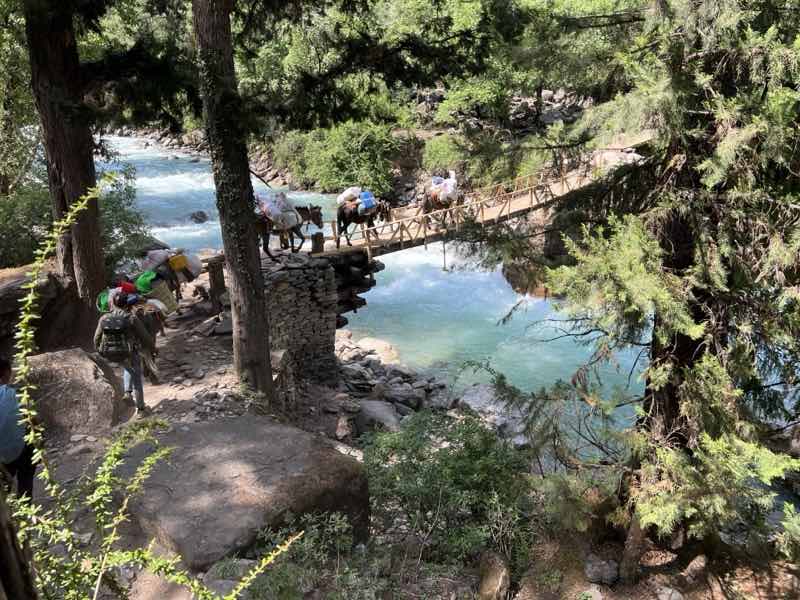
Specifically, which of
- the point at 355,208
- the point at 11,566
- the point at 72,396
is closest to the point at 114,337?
the point at 72,396

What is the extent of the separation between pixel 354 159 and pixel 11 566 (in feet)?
83.5

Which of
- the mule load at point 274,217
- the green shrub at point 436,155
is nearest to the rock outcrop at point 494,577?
the mule load at point 274,217

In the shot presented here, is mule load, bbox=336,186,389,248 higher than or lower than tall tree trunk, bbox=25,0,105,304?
lower

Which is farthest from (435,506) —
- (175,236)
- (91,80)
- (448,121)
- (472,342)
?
(448,121)

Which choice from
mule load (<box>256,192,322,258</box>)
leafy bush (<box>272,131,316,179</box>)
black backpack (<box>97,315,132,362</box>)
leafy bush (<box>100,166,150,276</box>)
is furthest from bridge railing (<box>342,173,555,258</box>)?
leafy bush (<box>272,131,316,179</box>)

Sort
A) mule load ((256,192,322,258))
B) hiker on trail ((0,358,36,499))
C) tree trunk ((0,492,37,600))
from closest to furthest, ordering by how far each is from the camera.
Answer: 1. tree trunk ((0,492,37,600))
2. hiker on trail ((0,358,36,499))
3. mule load ((256,192,322,258))

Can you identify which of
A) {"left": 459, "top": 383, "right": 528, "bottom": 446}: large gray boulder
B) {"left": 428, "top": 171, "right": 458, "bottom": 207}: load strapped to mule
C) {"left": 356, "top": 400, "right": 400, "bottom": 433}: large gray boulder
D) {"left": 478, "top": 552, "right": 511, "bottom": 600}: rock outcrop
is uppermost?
{"left": 428, "top": 171, "right": 458, "bottom": 207}: load strapped to mule

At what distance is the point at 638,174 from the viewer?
20.2ft

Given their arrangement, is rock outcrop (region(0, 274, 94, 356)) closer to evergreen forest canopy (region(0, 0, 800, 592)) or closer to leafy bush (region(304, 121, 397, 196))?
evergreen forest canopy (region(0, 0, 800, 592))

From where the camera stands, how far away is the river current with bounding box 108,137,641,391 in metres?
14.3

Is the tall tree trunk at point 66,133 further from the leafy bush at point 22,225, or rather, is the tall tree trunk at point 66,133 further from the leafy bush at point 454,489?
the leafy bush at point 454,489

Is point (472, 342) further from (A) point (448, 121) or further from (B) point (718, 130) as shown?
(A) point (448, 121)

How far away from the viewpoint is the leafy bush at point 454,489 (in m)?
5.63

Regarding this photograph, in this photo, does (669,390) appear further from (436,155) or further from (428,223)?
(436,155)
